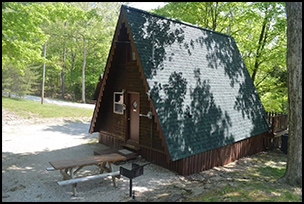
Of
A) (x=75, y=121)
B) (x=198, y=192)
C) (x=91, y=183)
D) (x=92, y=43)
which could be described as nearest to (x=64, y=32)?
(x=92, y=43)

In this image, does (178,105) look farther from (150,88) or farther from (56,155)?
(56,155)

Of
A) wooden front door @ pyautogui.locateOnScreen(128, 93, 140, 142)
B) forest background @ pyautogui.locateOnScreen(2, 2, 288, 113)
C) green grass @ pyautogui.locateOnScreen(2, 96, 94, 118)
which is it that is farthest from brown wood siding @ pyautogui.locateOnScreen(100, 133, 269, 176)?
green grass @ pyautogui.locateOnScreen(2, 96, 94, 118)

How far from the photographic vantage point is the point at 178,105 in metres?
8.23

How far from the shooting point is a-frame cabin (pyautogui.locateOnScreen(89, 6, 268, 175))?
7.97 m

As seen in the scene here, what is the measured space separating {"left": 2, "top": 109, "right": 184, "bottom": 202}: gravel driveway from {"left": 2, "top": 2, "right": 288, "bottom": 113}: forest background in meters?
3.87

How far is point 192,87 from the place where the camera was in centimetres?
901

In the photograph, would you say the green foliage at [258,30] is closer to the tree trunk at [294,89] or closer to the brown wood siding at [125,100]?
the tree trunk at [294,89]

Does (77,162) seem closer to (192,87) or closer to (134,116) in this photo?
(134,116)

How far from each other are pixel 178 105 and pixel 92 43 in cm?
2266

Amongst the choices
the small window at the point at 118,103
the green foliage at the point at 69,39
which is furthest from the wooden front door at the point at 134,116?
the green foliage at the point at 69,39

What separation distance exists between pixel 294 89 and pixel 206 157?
11.9 ft

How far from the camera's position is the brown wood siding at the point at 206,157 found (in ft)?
26.1

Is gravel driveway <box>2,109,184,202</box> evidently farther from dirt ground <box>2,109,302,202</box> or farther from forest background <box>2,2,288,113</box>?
forest background <box>2,2,288,113</box>

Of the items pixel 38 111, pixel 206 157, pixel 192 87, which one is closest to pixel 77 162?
pixel 206 157
